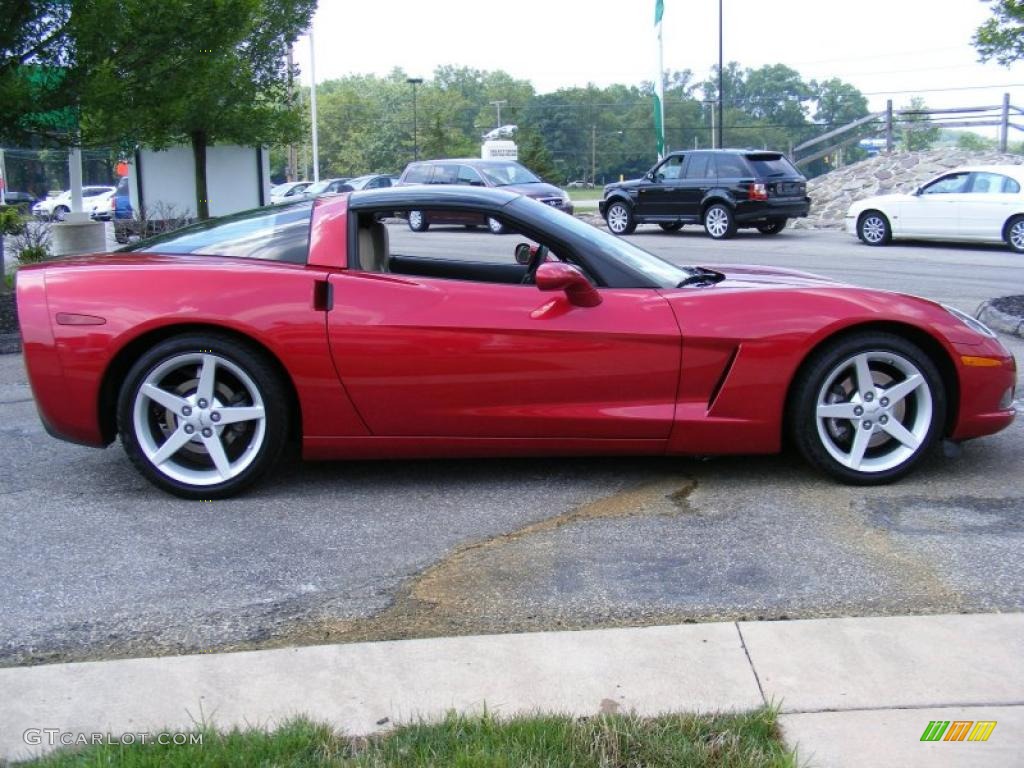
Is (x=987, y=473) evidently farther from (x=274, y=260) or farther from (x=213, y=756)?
(x=213, y=756)

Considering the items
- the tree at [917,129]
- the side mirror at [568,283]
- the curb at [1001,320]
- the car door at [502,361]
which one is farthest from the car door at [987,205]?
the side mirror at [568,283]

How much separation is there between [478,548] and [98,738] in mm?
1662

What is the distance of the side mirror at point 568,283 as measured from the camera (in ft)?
14.5

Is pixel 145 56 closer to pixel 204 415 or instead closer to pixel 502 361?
pixel 204 415

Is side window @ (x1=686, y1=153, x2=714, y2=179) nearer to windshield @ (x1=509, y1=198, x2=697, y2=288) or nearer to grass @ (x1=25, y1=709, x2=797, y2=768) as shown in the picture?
windshield @ (x1=509, y1=198, x2=697, y2=288)

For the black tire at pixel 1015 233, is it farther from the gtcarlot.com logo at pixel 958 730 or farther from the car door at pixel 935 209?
the gtcarlot.com logo at pixel 958 730

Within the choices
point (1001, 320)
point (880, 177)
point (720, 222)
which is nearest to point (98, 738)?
point (1001, 320)

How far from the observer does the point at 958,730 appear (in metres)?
2.71

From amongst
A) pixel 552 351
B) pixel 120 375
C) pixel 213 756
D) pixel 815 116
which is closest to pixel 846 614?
pixel 552 351

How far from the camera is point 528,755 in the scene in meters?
2.57

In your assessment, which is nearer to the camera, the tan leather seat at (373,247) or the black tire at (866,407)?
the black tire at (866,407)

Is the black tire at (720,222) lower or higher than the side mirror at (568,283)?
higher

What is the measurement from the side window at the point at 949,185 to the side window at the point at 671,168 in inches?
186

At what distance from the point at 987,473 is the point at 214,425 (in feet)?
11.5
